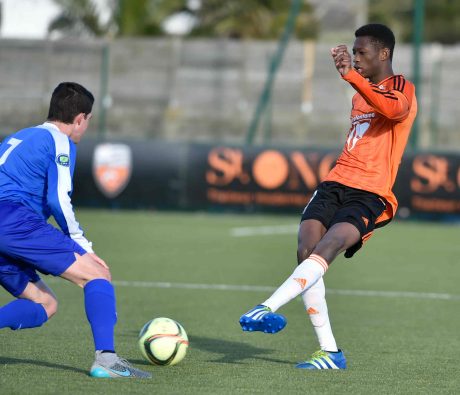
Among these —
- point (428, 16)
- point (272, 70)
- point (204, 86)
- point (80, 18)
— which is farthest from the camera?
point (428, 16)

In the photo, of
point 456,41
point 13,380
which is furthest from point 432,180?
point 456,41

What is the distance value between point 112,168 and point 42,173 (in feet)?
46.7

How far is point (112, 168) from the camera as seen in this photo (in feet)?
65.6

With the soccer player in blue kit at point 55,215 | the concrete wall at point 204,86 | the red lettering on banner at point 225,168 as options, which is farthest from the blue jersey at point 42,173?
the concrete wall at point 204,86

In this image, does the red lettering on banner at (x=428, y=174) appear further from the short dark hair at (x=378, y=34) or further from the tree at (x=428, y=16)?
the tree at (x=428, y=16)

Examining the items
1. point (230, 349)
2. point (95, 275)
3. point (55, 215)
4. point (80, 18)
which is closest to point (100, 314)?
point (95, 275)

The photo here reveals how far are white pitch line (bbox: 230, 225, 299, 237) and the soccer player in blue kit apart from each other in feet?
35.3

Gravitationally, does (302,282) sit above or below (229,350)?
above

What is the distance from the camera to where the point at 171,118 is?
1109 inches

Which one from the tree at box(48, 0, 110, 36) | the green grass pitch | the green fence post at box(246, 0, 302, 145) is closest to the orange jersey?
the green grass pitch

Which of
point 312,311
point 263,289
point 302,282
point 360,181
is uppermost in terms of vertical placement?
point 360,181

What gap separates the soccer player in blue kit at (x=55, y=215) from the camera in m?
5.77

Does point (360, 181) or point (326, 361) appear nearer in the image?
point (326, 361)

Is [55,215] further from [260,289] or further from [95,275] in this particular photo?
[260,289]
